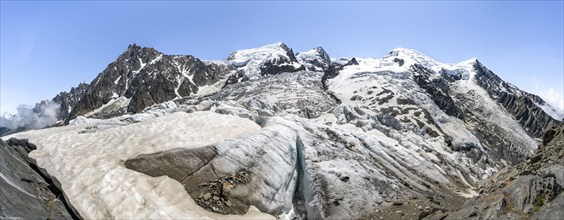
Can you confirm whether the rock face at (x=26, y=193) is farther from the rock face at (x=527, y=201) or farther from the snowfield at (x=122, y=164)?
the rock face at (x=527, y=201)

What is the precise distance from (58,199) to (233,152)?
13.8m

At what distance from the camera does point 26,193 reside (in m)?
15.1

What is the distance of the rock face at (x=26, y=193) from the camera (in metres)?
13.0

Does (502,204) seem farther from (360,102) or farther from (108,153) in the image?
(360,102)

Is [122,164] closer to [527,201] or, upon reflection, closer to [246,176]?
[246,176]

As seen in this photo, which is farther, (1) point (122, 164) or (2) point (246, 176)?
(2) point (246, 176)

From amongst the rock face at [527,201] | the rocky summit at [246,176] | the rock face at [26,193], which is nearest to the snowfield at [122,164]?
the rocky summit at [246,176]

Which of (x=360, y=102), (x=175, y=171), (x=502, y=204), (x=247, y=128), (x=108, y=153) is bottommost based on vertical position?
(x=108, y=153)

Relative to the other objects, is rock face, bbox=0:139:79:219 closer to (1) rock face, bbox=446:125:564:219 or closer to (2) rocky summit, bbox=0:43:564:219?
(2) rocky summit, bbox=0:43:564:219

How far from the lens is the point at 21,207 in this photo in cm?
1333

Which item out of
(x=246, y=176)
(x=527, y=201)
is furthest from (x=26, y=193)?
(x=527, y=201)

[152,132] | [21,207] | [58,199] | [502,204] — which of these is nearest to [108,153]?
[152,132]

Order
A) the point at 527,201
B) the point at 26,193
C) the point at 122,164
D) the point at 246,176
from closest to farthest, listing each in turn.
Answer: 1. the point at 26,193
2. the point at 527,201
3. the point at 122,164
4. the point at 246,176

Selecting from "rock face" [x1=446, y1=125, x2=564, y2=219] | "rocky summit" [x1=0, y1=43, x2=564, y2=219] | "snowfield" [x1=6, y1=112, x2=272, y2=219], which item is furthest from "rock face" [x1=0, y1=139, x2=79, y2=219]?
"rock face" [x1=446, y1=125, x2=564, y2=219]
